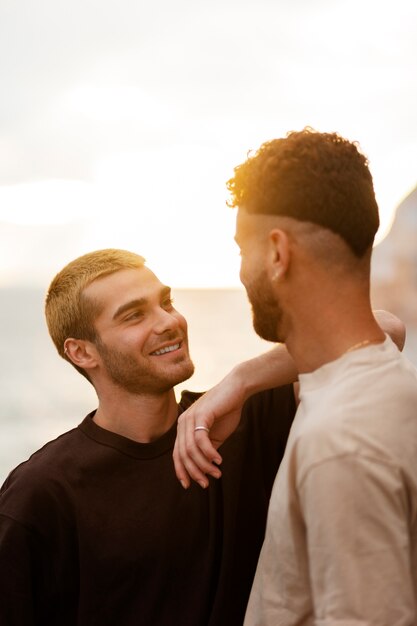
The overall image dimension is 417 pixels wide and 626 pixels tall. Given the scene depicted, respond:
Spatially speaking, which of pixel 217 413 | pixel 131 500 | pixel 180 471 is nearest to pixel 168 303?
pixel 131 500

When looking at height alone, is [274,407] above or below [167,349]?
below

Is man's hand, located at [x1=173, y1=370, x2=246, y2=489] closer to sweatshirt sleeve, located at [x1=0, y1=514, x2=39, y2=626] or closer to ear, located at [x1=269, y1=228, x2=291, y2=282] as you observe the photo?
ear, located at [x1=269, y1=228, x2=291, y2=282]

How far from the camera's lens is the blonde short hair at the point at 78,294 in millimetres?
2273

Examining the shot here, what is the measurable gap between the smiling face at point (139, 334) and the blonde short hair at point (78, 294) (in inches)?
0.8

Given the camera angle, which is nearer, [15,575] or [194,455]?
[194,455]

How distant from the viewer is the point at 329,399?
1.18 metres

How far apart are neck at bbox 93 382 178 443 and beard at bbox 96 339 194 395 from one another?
2 cm

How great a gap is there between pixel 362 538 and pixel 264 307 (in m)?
0.40

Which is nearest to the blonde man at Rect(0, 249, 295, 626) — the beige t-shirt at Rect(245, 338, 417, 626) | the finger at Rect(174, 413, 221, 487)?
the finger at Rect(174, 413, 221, 487)

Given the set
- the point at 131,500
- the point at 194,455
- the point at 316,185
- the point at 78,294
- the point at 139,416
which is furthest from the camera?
the point at 78,294

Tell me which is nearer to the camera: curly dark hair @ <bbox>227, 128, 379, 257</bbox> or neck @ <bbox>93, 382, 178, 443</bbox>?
curly dark hair @ <bbox>227, 128, 379, 257</bbox>

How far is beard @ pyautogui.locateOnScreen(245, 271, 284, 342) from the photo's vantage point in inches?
50.8

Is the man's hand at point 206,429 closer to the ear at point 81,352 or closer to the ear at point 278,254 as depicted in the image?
the ear at point 278,254

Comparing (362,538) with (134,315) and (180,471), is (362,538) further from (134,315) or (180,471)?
(134,315)
